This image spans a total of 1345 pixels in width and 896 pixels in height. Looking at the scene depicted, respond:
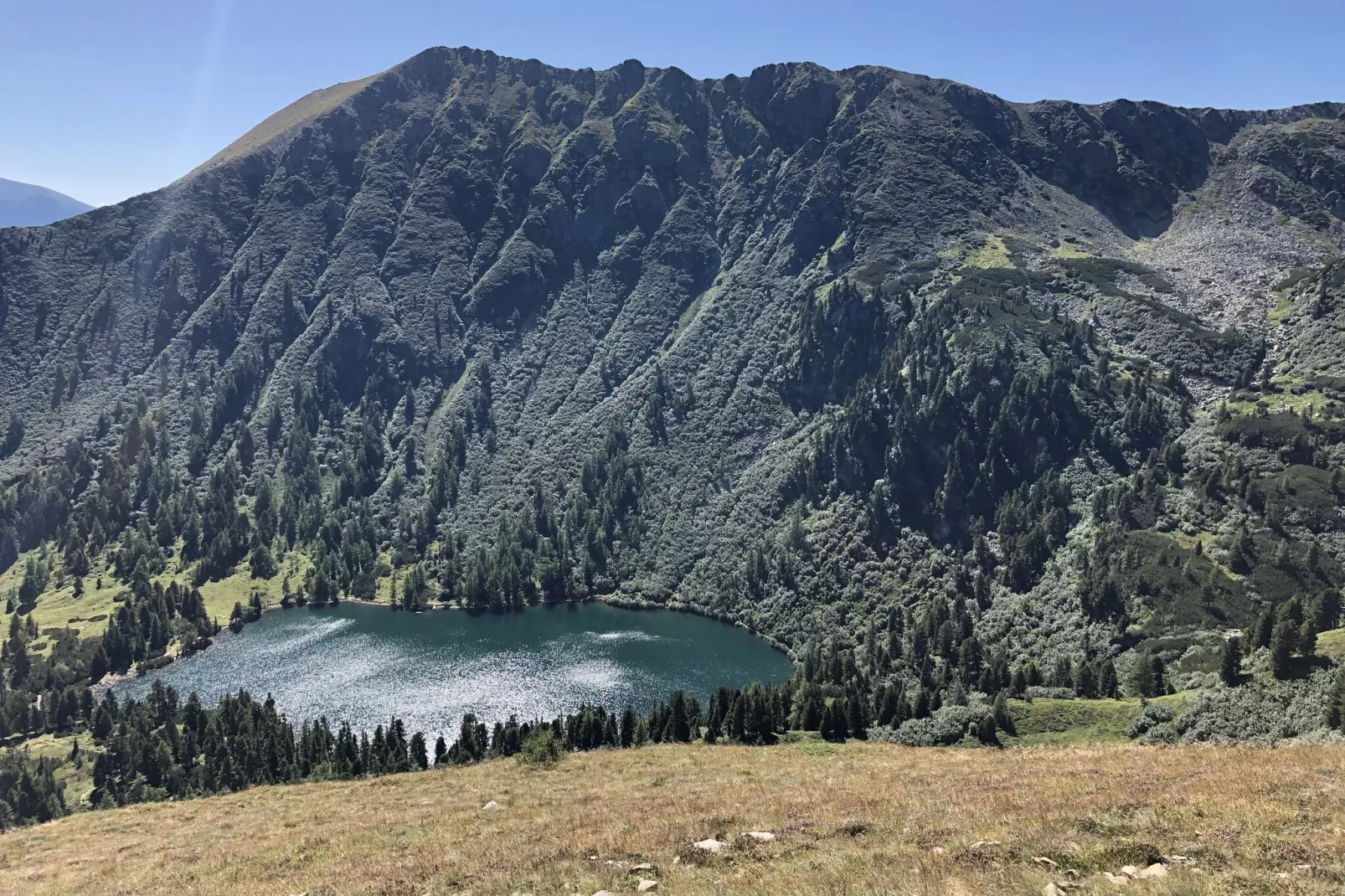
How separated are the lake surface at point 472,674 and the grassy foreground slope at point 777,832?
108222 millimetres

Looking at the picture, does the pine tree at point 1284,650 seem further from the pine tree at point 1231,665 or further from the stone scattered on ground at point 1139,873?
the stone scattered on ground at point 1139,873

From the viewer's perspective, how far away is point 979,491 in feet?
621

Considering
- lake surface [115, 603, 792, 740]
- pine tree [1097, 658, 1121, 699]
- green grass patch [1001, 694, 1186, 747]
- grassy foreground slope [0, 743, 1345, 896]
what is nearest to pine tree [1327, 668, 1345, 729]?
green grass patch [1001, 694, 1186, 747]

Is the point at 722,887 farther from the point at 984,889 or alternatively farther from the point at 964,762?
the point at 964,762

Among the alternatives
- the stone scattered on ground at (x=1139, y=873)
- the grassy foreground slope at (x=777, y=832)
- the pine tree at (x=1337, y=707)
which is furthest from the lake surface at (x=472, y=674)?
the stone scattered on ground at (x=1139, y=873)

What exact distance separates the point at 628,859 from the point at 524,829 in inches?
395

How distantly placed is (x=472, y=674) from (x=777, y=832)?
534ft

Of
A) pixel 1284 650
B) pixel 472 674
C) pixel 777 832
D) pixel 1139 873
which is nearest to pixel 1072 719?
pixel 1284 650

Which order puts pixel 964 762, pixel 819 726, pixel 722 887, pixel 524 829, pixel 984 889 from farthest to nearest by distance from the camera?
1. pixel 819 726
2. pixel 964 762
3. pixel 524 829
4. pixel 722 887
5. pixel 984 889

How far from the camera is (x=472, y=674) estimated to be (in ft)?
579

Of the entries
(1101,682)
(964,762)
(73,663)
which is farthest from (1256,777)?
(73,663)

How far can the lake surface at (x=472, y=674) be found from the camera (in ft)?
518

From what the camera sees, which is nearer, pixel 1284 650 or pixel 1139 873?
pixel 1139 873

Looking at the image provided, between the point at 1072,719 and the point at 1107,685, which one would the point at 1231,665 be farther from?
the point at 1107,685
